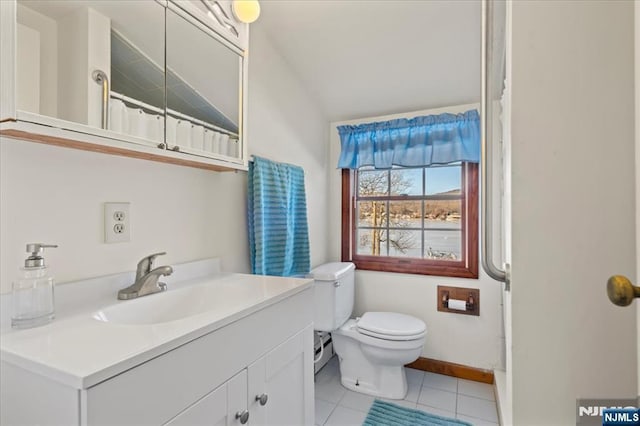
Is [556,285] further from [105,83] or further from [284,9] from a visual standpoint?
[284,9]

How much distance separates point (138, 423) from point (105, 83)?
0.87m

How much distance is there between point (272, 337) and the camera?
3.24 feet

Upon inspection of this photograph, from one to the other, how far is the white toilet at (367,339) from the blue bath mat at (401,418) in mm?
126

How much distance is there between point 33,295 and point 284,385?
76 centimetres

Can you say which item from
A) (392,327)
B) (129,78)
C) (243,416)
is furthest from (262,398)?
(392,327)

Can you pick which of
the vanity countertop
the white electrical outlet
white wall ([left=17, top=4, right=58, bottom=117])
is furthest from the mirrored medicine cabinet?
the vanity countertop

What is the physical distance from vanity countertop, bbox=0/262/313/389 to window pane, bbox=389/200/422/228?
165cm

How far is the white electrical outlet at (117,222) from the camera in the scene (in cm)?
100

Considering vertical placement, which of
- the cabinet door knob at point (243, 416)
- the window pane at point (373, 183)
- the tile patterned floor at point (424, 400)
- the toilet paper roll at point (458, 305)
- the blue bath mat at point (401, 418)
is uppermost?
the window pane at point (373, 183)

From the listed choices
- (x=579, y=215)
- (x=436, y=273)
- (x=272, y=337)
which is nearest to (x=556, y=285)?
(x=579, y=215)

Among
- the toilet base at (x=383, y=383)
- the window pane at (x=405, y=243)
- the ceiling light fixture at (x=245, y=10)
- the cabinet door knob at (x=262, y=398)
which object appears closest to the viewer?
the cabinet door knob at (x=262, y=398)

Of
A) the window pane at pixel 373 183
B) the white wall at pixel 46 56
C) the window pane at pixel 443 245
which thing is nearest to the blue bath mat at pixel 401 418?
the window pane at pixel 443 245

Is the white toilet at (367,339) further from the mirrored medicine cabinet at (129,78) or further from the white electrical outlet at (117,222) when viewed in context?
the white electrical outlet at (117,222)

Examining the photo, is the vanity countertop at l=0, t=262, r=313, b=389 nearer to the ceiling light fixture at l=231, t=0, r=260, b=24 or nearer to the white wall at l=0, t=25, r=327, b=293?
the white wall at l=0, t=25, r=327, b=293
